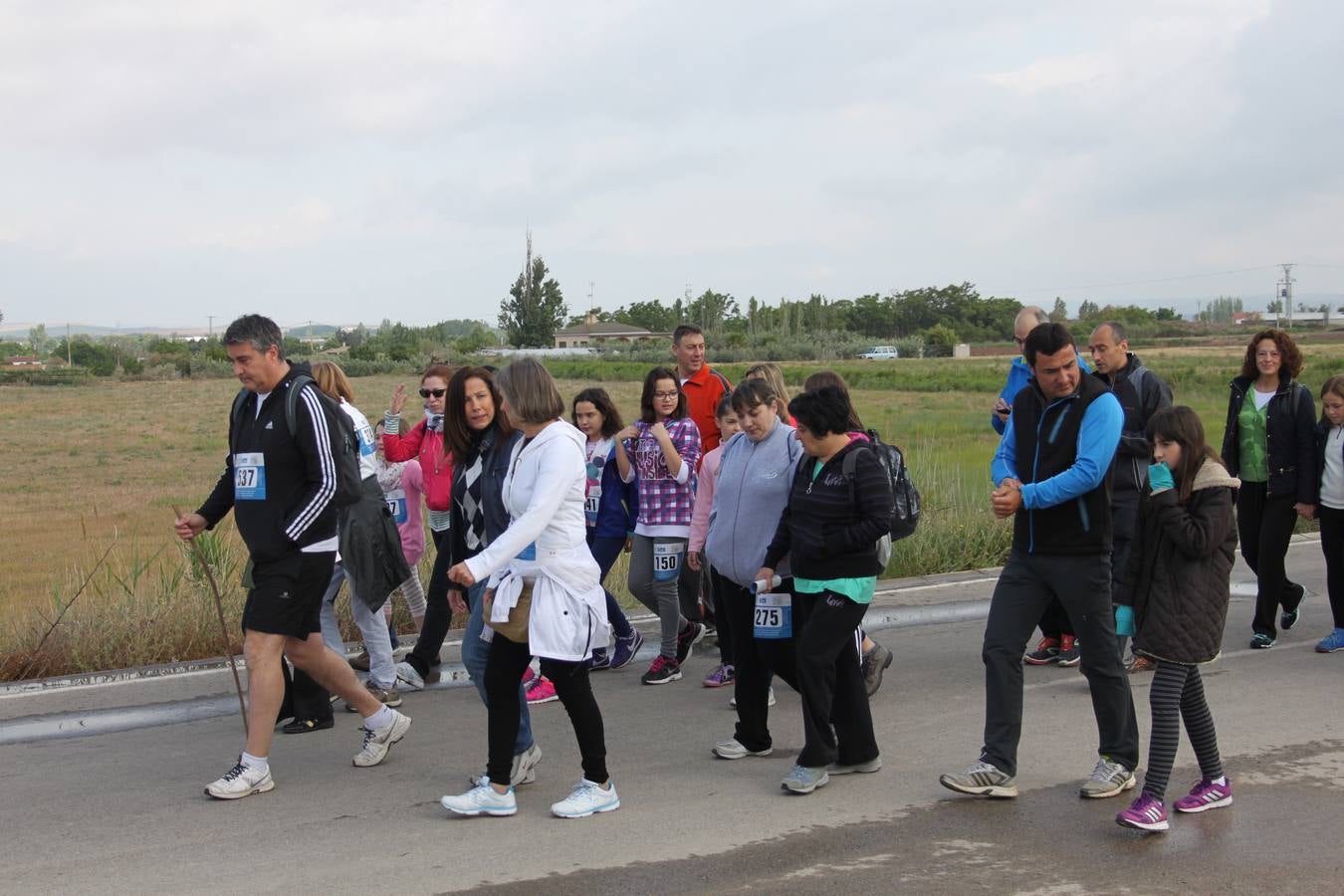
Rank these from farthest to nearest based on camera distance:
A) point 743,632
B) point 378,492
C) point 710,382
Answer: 1. point 710,382
2. point 378,492
3. point 743,632

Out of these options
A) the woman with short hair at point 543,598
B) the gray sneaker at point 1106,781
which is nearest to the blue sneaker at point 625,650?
the woman with short hair at point 543,598

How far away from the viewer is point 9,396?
192 feet

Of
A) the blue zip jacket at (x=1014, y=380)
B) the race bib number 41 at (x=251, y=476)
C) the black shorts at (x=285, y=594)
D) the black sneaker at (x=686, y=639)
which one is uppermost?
the blue zip jacket at (x=1014, y=380)

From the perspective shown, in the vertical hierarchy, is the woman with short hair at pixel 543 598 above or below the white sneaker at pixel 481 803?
above

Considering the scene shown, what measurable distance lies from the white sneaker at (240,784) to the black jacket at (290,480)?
0.91 metres

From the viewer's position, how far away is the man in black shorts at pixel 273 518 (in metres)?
5.40

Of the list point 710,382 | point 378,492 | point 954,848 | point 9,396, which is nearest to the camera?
point 954,848

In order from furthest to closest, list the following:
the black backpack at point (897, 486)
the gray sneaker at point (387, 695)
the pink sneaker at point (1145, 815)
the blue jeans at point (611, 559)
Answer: the blue jeans at point (611, 559) < the gray sneaker at point (387, 695) < the black backpack at point (897, 486) < the pink sneaker at point (1145, 815)

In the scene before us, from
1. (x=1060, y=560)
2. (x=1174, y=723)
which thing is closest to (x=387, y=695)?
(x=1060, y=560)

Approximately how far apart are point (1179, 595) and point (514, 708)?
2.70 meters

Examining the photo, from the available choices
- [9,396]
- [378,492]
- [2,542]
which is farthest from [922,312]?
[378,492]

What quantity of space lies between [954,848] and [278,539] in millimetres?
3020

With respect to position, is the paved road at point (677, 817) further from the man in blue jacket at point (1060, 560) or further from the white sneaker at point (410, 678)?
the white sneaker at point (410, 678)

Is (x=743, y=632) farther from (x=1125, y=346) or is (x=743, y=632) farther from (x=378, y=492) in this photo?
(x=1125, y=346)
